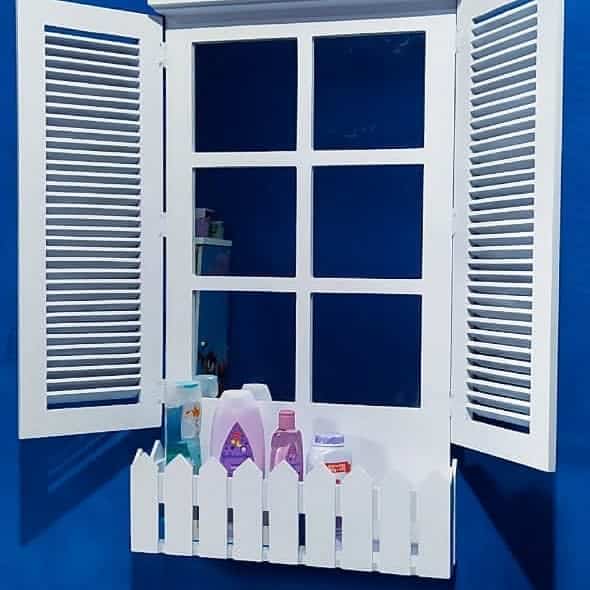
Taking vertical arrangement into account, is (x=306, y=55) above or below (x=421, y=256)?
above

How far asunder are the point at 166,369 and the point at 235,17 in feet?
2.24

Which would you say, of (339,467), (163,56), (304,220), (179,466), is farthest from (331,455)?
(163,56)

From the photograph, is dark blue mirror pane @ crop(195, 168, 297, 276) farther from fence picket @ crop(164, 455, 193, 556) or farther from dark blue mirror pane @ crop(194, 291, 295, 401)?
fence picket @ crop(164, 455, 193, 556)

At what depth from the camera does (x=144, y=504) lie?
148cm

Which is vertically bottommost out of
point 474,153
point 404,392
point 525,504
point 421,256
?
point 525,504

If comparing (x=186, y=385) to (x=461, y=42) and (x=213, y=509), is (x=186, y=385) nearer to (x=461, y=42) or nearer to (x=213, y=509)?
(x=213, y=509)

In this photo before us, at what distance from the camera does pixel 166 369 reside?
1603mm

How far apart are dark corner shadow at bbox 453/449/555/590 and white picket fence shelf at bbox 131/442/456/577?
0.07 meters

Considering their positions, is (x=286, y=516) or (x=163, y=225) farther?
(x=163, y=225)

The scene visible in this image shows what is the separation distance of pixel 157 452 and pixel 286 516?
28 cm

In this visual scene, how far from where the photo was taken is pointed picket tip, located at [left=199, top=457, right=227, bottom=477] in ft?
4.73

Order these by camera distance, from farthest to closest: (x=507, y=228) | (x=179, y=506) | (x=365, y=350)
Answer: (x=365, y=350) → (x=179, y=506) → (x=507, y=228)

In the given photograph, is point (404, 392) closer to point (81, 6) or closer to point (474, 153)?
point (474, 153)

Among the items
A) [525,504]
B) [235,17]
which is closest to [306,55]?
[235,17]
